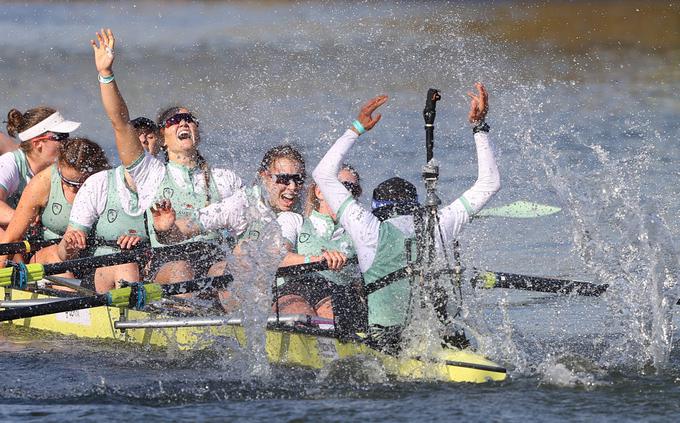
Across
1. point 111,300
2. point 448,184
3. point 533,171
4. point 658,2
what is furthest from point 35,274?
point 658,2

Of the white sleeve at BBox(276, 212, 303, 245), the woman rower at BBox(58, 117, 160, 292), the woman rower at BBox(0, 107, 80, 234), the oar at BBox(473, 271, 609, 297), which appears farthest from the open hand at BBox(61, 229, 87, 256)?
the oar at BBox(473, 271, 609, 297)

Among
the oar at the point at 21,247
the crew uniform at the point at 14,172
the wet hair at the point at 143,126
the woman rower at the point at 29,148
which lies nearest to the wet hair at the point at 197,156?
the wet hair at the point at 143,126

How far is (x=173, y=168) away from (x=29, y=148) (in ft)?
6.29

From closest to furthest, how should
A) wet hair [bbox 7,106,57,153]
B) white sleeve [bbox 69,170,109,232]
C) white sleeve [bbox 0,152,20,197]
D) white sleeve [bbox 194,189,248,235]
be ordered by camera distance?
1. white sleeve [bbox 194,189,248,235]
2. white sleeve [bbox 69,170,109,232]
3. wet hair [bbox 7,106,57,153]
4. white sleeve [bbox 0,152,20,197]

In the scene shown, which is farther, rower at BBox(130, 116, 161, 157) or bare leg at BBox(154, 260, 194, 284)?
rower at BBox(130, 116, 161, 157)

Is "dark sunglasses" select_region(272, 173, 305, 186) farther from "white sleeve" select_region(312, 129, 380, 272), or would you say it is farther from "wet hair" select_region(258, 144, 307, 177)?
"white sleeve" select_region(312, 129, 380, 272)

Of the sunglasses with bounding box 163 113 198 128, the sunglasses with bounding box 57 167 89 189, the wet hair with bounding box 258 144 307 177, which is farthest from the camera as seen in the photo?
the sunglasses with bounding box 57 167 89 189

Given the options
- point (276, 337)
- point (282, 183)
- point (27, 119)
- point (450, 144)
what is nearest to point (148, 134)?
point (27, 119)

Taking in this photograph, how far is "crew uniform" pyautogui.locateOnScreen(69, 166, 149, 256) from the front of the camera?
374 inches

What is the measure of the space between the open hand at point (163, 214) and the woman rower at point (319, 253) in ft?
2.86

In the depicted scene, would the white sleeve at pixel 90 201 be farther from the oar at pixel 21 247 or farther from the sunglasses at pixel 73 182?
the oar at pixel 21 247

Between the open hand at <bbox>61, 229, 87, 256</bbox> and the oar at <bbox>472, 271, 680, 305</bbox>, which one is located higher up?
the open hand at <bbox>61, 229, 87, 256</bbox>

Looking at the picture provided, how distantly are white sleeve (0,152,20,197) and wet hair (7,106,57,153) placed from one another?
138 mm

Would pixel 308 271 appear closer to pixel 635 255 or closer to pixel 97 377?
pixel 97 377
